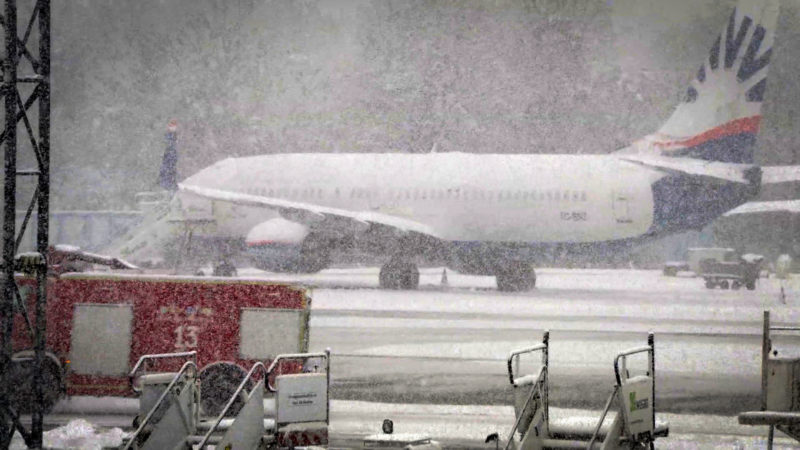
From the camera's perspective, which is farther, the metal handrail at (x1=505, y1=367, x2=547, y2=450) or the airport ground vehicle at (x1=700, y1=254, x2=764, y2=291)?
the airport ground vehicle at (x1=700, y1=254, x2=764, y2=291)

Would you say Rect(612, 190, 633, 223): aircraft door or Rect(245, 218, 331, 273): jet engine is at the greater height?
Rect(612, 190, 633, 223): aircraft door

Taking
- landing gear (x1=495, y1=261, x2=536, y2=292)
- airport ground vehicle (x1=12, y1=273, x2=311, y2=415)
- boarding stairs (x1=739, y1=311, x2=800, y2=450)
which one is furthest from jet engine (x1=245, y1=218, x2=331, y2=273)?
boarding stairs (x1=739, y1=311, x2=800, y2=450)

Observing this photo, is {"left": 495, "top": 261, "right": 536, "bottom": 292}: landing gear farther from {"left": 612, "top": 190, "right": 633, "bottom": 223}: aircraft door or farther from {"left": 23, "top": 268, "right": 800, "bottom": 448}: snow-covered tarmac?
{"left": 612, "top": 190, "right": 633, "bottom": 223}: aircraft door

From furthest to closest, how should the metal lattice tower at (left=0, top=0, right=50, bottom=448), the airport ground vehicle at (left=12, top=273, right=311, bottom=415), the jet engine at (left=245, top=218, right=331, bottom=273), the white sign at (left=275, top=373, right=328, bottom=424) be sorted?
1. the jet engine at (left=245, top=218, right=331, bottom=273)
2. the airport ground vehicle at (left=12, top=273, right=311, bottom=415)
3. the metal lattice tower at (left=0, top=0, right=50, bottom=448)
4. the white sign at (left=275, top=373, right=328, bottom=424)

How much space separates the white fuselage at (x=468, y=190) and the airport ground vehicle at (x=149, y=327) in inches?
849

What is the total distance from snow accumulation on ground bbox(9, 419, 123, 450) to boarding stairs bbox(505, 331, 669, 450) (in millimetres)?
4583

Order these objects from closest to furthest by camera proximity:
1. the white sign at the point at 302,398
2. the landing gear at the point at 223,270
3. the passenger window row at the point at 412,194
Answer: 1. the white sign at the point at 302,398
2. the landing gear at the point at 223,270
3. the passenger window row at the point at 412,194

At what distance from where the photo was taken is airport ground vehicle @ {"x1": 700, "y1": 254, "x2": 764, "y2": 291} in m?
37.8

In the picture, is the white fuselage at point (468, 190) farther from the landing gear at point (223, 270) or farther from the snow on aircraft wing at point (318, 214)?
the landing gear at point (223, 270)

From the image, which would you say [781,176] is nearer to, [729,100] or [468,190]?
[729,100]

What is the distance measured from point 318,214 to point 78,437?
22849 millimetres

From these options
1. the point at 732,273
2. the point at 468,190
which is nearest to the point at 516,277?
the point at 468,190

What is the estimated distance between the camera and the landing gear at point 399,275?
34.6m

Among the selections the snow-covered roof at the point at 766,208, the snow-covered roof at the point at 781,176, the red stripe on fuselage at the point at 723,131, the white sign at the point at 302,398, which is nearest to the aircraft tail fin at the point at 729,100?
the red stripe on fuselage at the point at 723,131
